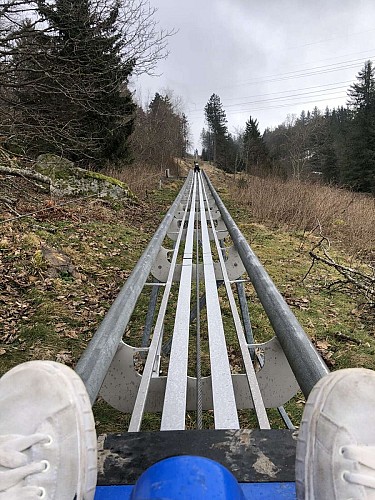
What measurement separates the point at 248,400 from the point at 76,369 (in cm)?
95

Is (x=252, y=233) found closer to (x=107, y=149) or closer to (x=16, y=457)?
(x=16, y=457)

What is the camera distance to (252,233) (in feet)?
26.7

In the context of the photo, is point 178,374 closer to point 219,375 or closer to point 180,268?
point 219,375

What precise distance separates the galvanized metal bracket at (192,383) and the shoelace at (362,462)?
761 millimetres

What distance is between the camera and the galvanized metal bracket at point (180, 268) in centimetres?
306

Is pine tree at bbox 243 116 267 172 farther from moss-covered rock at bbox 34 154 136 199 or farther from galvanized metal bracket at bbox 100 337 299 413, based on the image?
galvanized metal bracket at bbox 100 337 299 413

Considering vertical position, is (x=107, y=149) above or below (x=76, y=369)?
above

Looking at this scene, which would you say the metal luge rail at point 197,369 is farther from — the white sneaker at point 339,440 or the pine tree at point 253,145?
the pine tree at point 253,145

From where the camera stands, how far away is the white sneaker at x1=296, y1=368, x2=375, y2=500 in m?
0.84

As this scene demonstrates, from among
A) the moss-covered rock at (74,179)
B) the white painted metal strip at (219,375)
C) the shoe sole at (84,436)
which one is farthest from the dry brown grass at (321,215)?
the shoe sole at (84,436)

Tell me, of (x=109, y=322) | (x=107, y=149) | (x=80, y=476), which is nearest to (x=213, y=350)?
(x=109, y=322)

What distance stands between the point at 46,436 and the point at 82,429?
0.26ft

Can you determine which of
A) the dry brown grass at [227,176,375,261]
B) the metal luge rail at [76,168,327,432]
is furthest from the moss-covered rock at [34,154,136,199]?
the metal luge rail at [76,168,327,432]

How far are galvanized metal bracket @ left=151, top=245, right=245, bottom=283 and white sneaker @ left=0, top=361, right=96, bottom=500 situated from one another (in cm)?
210
